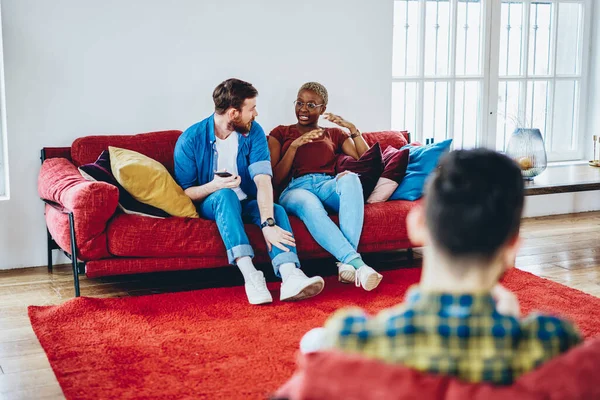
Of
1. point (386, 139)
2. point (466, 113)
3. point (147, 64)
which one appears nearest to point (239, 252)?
point (147, 64)

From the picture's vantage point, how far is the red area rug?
8.38 ft

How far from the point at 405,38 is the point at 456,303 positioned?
4526mm

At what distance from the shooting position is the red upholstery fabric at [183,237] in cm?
350

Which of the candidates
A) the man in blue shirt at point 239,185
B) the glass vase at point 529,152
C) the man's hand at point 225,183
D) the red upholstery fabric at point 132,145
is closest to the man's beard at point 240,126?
the man in blue shirt at point 239,185

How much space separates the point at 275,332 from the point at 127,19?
220cm

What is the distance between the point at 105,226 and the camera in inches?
138

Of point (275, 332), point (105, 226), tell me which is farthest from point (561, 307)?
point (105, 226)

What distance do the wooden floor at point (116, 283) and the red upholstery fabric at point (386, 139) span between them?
0.69 m

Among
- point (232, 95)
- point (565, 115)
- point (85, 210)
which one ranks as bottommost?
point (85, 210)

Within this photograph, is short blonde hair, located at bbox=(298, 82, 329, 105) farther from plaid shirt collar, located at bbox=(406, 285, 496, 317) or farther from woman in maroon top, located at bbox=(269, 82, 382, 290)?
plaid shirt collar, located at bbox=(406, 285, 496, 317)

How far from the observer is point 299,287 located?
3441 millimetres

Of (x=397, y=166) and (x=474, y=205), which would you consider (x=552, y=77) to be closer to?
(x=397, y=166)

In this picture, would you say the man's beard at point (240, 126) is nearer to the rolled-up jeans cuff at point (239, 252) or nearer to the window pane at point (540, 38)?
the rolled-up jeans cuff at point (239, 252)

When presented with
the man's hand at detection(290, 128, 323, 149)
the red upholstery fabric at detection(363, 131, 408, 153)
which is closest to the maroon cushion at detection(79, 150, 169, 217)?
the man's hand at detection(290, 128, 323, 149)
